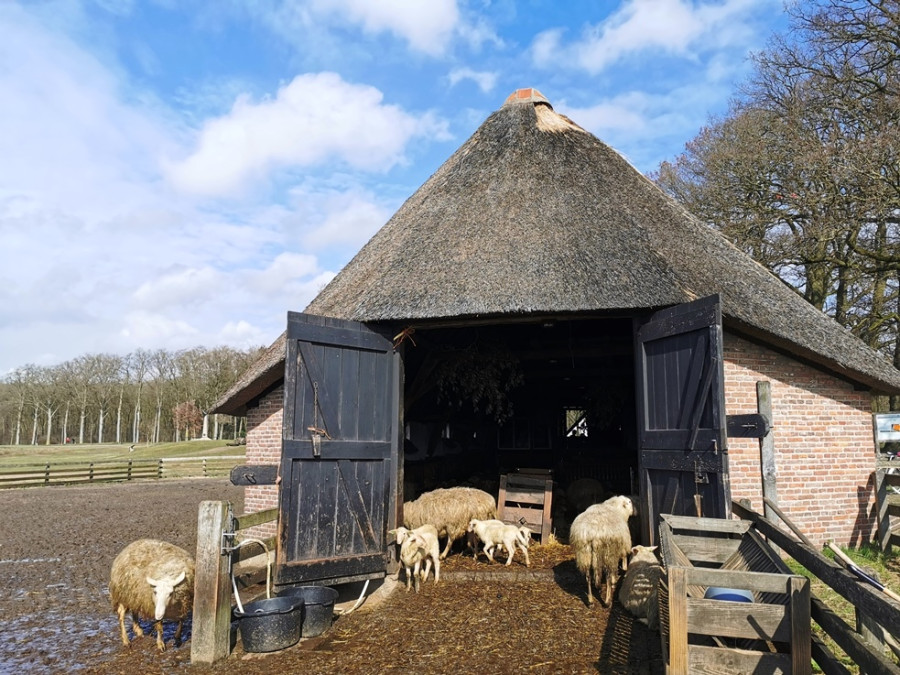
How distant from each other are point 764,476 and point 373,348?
16.4ft

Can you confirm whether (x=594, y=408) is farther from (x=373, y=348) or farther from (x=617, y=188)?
(x=373, y=348)

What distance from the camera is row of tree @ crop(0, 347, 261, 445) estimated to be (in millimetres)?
48963

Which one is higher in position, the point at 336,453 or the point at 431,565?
the point at 336,453

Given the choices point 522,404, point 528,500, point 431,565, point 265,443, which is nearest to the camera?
point 431,565

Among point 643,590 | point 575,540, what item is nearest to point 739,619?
point 643,590

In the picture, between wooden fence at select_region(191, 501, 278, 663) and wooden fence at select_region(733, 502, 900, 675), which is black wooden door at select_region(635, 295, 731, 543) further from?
wooden fence at select_region(191, 501, 278, 663)

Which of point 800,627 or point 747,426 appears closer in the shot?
point 800,627

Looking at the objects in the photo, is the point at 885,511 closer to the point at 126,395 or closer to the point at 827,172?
the point at 827,172

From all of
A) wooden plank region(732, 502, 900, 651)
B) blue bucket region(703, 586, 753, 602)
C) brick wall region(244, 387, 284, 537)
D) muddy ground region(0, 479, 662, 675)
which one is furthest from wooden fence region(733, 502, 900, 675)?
brick wall region(244, 387, 284, 537)

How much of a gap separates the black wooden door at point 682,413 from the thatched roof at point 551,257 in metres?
0.56

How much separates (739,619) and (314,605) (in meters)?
4.04

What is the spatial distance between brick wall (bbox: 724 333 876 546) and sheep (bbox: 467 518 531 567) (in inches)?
112

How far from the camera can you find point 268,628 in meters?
5.83

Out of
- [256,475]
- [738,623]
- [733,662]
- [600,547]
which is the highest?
[256,475]
